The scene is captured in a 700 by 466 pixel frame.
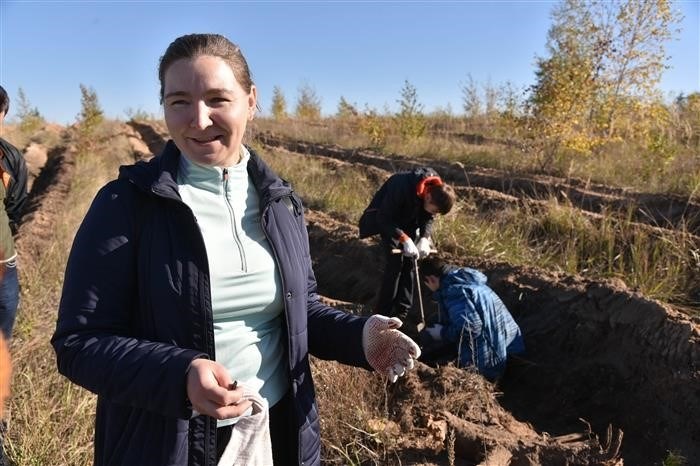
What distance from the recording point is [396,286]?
Answer: 548cm

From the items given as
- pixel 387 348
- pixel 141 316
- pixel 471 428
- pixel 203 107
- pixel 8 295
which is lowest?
pixel 471 428

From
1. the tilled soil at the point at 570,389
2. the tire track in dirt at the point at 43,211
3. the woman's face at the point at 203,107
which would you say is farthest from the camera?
the tire track in dirt at the point at 43,211

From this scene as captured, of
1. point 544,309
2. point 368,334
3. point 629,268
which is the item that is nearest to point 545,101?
point 629,268

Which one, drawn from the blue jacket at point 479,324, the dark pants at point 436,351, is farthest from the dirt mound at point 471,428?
the dark pants at point 436,351

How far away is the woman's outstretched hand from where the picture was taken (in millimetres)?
1142

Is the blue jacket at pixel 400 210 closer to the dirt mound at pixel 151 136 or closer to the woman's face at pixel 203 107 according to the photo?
the woman's face at pixel 203 107

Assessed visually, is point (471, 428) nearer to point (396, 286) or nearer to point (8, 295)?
point (396, 286)

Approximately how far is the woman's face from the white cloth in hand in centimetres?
65

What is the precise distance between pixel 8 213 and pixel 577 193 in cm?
791

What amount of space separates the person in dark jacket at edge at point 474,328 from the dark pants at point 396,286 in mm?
767

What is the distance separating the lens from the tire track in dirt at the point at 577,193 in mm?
7332

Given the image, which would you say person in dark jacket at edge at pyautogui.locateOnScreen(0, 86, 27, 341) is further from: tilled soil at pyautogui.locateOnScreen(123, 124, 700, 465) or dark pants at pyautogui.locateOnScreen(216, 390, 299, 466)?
tilled soil at pyautogui.locateOnScreen(123, 124, 700, 465)

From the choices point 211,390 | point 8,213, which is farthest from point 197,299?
point 8,213

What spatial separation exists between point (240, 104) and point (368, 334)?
27.7 inches
